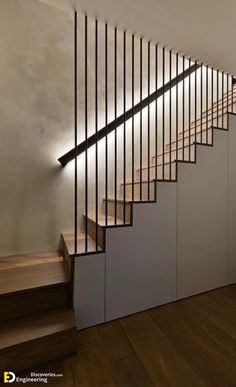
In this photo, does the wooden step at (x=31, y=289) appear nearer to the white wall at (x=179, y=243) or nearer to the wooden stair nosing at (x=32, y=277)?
the wooden stair nosing at (x=32, y=277)

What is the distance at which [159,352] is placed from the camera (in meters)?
1.29

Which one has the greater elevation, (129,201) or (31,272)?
(129,201)

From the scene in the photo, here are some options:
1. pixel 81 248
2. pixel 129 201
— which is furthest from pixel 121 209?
pixel 81 248

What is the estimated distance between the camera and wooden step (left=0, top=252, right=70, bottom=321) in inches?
51.4

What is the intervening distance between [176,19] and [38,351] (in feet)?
8.13

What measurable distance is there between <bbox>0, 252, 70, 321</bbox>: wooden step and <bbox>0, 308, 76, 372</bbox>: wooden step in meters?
0.07

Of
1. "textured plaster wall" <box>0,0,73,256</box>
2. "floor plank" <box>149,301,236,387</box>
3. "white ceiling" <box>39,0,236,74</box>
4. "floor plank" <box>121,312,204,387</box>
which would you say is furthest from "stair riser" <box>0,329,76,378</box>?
"white ceiling" <box>39,0,236,74</box>

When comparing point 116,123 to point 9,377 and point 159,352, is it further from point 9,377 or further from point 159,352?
point 9,377

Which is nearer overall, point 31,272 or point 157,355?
point 157,355

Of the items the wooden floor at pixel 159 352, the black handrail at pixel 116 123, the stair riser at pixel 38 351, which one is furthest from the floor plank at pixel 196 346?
the black handrail at pixel 116 123

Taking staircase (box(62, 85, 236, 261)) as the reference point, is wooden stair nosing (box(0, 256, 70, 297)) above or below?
below

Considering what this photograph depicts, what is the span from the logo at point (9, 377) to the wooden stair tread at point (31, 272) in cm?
41

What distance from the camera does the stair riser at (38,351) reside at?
110cm

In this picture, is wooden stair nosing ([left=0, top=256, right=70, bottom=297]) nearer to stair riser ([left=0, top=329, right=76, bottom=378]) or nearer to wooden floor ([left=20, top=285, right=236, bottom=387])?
stair riser ([left=0, top=329, right=76, bottom=378])
